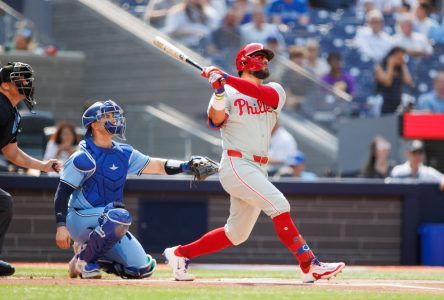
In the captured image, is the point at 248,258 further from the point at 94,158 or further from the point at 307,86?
the point at 94,158

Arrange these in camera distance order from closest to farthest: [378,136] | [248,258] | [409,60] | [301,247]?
[301,247] → [248,258] → [378,136] → [409,60]

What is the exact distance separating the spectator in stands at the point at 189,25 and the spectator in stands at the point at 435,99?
2964 millimetres

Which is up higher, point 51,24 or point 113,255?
point 51,24

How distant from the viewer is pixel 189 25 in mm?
14414

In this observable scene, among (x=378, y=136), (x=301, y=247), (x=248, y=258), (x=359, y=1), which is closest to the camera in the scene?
(x=301, y=247)

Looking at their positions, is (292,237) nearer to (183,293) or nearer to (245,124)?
(245,124)

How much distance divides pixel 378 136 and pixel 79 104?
169 inches

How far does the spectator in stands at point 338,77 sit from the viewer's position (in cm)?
1457

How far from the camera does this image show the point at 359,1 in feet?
54.5

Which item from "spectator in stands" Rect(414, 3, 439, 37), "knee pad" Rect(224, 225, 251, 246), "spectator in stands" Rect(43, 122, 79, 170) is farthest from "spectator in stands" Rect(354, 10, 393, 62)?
"knee pad" Rect(224, 225, 251, 246)

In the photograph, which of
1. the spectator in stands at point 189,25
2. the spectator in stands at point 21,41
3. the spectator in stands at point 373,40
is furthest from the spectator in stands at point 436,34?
the spectator in stands at point 21,41

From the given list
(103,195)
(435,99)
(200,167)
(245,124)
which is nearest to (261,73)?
(245,124)

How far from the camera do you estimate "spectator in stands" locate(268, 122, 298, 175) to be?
41.7ft

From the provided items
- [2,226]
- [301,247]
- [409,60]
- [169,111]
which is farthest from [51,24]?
[301,247]
